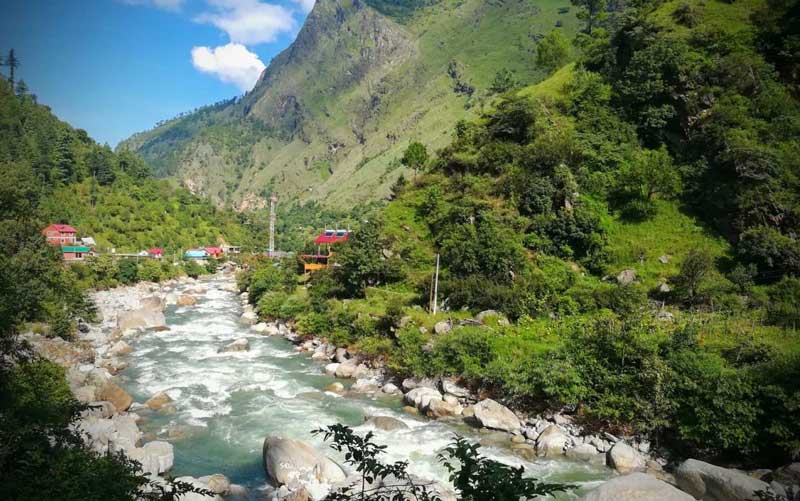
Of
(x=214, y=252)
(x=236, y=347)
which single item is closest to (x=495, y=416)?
(x=236, y=347)

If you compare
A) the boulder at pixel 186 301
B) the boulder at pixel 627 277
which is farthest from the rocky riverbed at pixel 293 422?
the boulder at pixel 186 301

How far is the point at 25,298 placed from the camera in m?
29.0

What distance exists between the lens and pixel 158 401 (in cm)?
2291

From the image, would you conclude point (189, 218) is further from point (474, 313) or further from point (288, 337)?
point (474, 313)

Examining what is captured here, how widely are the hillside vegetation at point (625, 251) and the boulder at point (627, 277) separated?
0.15 metres

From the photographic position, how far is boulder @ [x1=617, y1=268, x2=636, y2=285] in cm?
3200

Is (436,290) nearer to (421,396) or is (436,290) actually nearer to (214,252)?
(421,396)

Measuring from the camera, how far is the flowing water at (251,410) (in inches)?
697

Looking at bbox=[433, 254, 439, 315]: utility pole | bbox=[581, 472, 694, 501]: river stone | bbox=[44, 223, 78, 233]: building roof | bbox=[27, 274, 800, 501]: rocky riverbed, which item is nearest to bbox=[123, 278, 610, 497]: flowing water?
bbox=[27, 274, 800, 501]: rocky riverbed

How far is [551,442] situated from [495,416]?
2.87 meters

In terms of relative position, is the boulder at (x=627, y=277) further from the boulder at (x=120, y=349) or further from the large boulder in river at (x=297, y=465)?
the boulder at (x=120, y=349)

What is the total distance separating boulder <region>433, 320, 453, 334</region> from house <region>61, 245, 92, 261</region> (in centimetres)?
5589

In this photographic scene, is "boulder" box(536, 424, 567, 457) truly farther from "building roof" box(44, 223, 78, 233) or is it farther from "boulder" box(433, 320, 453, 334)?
"building roof" box(44, 223, 78, 233)

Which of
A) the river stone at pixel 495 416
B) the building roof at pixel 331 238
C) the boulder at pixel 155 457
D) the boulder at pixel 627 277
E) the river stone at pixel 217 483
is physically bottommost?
the river stone at pixel 495 416
